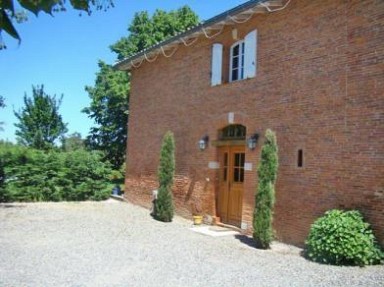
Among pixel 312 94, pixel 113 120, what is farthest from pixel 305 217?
pixel 113 120

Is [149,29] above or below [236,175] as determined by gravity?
above

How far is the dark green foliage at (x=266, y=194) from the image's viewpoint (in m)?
9.74

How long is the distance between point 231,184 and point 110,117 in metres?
15.0

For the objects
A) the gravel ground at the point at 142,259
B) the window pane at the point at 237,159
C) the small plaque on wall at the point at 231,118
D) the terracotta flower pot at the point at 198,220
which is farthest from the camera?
the terracotta flower pot at the point at 198,220

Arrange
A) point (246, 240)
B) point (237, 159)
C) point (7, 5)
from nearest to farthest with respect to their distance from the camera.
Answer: point (7, 5), point (246, 240), point (237, 159)

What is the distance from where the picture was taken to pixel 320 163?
954 cm

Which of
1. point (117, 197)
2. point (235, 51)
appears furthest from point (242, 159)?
point (117, 197)

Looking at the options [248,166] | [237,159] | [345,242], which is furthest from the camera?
[237,159]

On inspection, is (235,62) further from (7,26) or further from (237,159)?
(7,26)

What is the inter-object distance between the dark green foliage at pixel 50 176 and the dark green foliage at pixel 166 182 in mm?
5188

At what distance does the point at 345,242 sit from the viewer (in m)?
7.97

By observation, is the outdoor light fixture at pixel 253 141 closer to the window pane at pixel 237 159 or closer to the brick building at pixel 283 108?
the brick building at pixel 283 108

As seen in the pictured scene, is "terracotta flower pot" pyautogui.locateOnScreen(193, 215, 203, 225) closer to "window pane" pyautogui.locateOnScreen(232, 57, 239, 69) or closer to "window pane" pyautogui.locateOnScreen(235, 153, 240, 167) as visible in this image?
"window pane" pyautogui.locateOnScreen(235, 153, 240, 167)

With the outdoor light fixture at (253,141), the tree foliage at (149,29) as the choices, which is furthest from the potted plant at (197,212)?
the tree foliage at (149,29)
